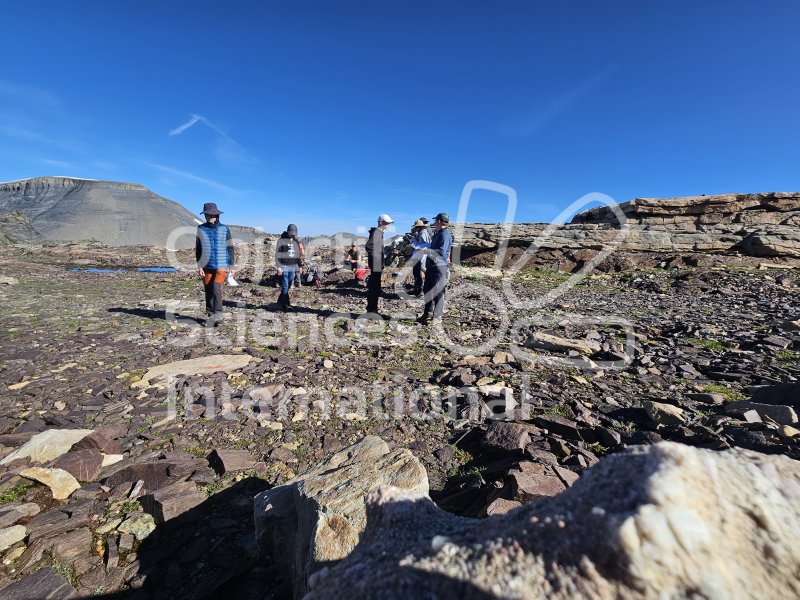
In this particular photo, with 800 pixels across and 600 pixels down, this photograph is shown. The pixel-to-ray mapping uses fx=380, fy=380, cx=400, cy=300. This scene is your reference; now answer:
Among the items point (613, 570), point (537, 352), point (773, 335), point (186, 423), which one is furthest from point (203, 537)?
point (773, 335)

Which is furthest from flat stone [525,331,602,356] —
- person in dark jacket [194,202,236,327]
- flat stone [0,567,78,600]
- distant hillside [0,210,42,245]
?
distant hillside [0,210,42,245]

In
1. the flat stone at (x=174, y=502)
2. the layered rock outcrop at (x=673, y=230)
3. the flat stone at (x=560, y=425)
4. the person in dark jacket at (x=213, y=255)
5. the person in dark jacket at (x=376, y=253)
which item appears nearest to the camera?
the flat stone at (x=174, y=502)

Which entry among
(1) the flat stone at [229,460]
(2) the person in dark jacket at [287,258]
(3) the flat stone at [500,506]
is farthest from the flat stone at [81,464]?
(2) the person in dark jacket at [287,258]

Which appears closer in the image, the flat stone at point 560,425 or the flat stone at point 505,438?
the flat stone at point 505,438

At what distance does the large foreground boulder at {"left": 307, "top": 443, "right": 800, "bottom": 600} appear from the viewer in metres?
1.07

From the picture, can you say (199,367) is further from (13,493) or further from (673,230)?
(673,230)

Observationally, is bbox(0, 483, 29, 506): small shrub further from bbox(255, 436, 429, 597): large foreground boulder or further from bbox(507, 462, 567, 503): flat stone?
bbox(507, 462, 567, 503): flat stone

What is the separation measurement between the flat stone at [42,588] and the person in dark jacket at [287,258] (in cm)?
992

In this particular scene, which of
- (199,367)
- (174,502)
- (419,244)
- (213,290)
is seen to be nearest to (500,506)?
(174,502)

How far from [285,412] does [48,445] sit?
7.67 feet

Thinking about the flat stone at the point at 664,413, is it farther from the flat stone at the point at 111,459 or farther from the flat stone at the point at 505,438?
the flat stone at the point at 111,459

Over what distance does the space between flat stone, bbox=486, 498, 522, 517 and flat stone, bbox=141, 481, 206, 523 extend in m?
2.41

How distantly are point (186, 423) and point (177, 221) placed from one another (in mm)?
92303

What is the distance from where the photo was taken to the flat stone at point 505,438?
389 centimetres
